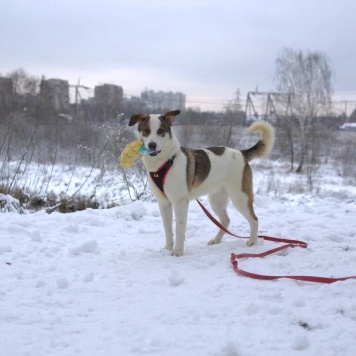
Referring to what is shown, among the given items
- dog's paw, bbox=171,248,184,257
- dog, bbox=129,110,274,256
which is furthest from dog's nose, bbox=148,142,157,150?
dog's paw, bbox=171,248,184,257

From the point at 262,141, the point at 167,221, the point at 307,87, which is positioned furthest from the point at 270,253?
the point at 307,87

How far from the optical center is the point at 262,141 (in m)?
5.54

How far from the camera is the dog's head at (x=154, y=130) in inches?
177

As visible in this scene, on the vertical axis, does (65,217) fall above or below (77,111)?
below

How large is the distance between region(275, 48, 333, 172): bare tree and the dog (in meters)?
23.8

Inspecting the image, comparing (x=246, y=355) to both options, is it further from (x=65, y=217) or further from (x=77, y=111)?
(x=77, y=111)

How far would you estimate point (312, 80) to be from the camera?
28.2 meters

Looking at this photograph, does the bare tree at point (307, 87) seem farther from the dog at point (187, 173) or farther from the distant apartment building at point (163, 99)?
the dog at point (187, 173)

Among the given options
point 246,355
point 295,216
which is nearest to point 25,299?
point 246,355

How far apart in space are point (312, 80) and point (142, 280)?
89.9 feet

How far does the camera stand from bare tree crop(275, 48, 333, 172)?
2822 centimetres

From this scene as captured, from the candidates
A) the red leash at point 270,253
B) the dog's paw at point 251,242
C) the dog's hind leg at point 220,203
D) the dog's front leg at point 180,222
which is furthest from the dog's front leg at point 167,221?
the dog's paw at point 251,242

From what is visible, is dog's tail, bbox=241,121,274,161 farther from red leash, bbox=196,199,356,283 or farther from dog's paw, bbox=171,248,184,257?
dog's paw, bbox=171,248,184,257

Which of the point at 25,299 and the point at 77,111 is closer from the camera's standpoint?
the point at 25,299
